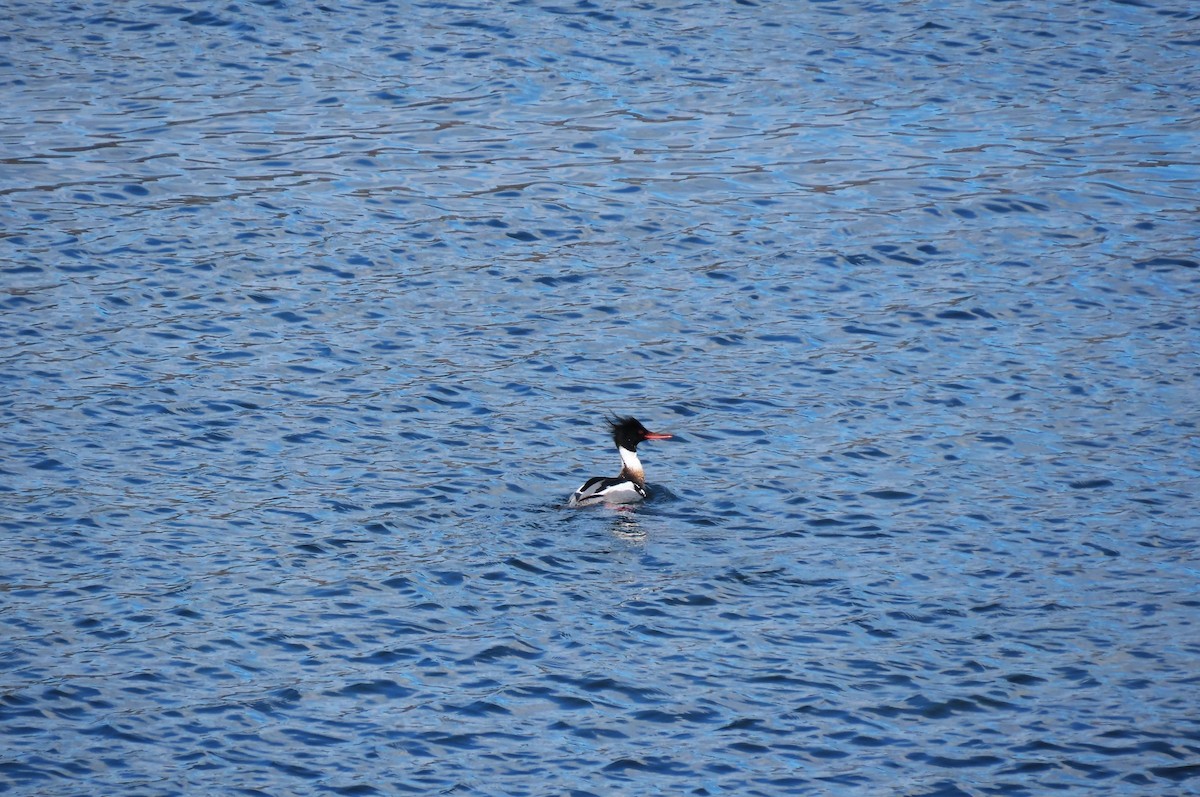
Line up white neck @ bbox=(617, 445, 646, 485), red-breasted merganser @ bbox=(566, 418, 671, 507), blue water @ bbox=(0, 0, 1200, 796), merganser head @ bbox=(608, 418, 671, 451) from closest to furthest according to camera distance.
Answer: blue water @ bbox=(0, 0, 1200, 796) → red-breasted merganser @ bbox=(566, 418, 671, 507) → white neck @ bbox=(617, 445, 646, 485) → merganser head @ bbox=(608, 418, 671, 451)

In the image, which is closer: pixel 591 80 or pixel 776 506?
pixel 776 506

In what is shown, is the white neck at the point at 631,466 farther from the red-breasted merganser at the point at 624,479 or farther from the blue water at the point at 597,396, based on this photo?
the blue water at the point at 597,396

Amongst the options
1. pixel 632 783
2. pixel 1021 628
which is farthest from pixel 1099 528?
pixel 632 783

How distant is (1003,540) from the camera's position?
14969 mm

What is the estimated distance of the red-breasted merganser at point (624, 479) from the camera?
16.1m

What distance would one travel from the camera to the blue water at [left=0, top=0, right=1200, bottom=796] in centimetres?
1187

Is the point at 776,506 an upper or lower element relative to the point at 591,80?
lower

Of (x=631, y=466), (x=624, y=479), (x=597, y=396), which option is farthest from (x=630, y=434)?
(x=597, y=396)

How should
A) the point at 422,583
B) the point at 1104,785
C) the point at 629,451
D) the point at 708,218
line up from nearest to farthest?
1. the point at 1104,785
2. the point at 422,583
3. the point at 629,451
4. the point at 708,218

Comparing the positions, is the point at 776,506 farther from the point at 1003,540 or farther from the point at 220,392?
the point at 220,392

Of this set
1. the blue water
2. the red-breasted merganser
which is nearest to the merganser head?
the red-breasted merganser

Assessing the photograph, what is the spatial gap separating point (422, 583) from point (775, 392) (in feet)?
20.3

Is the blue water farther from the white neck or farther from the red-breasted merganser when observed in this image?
Result: the white neck

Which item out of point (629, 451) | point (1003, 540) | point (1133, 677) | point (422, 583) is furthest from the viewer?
point (629, 451)
